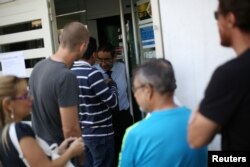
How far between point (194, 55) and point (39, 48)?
1.96m

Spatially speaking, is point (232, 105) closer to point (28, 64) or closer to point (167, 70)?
point (167, 70)

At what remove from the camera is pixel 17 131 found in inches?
77.1

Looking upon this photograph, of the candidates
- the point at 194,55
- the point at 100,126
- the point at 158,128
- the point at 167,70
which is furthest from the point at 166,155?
the point at 100,126

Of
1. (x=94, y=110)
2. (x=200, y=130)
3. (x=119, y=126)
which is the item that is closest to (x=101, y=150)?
(x=94, y=110)

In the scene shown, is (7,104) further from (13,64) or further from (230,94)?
(13,64)

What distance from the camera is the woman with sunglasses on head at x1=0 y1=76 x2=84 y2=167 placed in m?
1.95

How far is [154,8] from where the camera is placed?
11.5ft

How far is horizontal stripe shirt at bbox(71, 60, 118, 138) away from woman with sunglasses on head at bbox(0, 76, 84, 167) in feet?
4.58

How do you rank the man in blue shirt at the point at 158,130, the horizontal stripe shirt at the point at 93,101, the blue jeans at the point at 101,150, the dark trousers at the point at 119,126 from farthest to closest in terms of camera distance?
the dark trousers at the point at 119,126, the blue jeans at the point at 101,150, the horizontal stripe shirt at the point at 93,101, the man in blue shirt at the point at 158,130

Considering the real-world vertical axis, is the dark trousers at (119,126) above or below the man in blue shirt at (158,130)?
below

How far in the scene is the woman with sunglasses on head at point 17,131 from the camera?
1.95 meters

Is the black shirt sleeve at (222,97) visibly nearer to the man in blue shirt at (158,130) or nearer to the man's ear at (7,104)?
the man in blue shirt at (158,130)

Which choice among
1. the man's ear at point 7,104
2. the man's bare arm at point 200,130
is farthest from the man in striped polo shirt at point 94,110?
the man's bare arm at point 200,130

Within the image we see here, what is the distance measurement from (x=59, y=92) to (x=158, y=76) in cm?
96
